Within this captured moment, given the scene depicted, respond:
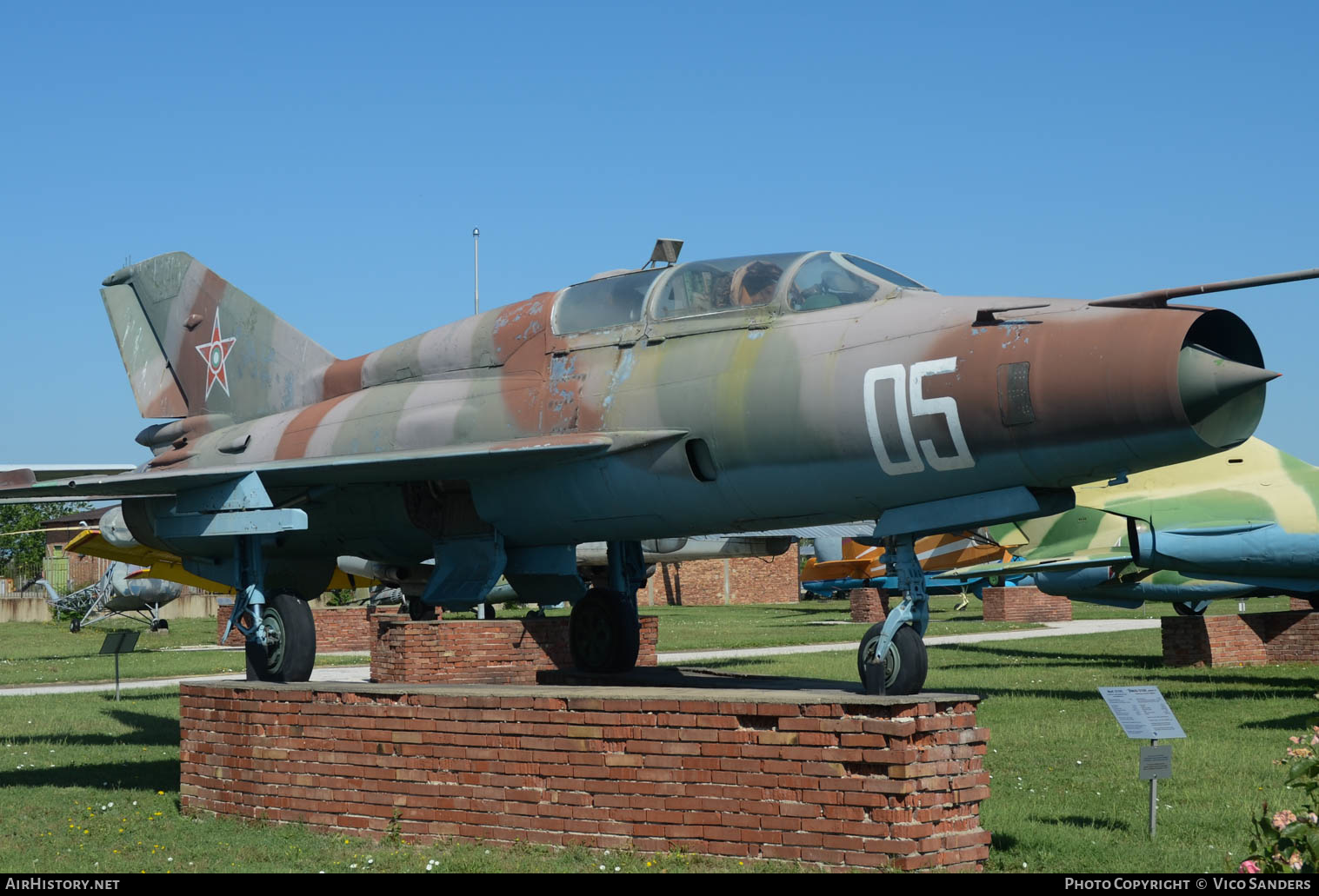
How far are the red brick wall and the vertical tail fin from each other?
4331 cm

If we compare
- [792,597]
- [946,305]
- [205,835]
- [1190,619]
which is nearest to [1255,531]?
[1190,619]

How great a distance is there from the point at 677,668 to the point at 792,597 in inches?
1883

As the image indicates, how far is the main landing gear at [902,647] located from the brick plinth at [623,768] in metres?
0.67

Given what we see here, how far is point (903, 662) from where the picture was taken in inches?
323

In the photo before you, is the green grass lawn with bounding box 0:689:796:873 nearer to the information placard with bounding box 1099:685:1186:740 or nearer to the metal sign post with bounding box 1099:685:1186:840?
the metal sign post with bounding box 1099:685:1186:840

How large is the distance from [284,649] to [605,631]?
2852mm

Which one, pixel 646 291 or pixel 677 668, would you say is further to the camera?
pixel 677 668

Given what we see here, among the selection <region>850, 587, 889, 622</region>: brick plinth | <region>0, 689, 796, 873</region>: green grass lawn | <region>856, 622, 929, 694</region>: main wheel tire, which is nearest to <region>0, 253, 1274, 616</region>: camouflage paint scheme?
<region>856, 622, 929, 694</region>: main wheel tire

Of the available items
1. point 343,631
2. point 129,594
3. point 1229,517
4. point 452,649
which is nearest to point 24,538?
point 129,594

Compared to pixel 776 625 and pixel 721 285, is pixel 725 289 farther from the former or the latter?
pixel 776 625

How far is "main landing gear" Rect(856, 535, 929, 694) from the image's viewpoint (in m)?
8.20

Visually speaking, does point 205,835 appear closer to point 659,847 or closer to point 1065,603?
point 659,847

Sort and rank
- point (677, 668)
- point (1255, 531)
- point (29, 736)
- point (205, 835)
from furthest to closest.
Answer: point (1255, 531), point (29, 736), point (677, 668), point (205, 835)

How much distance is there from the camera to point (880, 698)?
6863 mm
